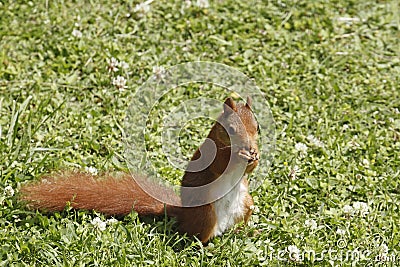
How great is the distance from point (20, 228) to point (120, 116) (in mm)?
1159

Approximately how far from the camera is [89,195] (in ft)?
11.8

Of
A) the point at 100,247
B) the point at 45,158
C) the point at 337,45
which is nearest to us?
the point at 100,247

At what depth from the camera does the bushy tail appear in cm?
357

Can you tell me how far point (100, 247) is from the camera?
346 centimetres

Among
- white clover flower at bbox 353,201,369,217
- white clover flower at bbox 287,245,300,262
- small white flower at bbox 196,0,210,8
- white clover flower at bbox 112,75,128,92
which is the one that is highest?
small white flower at bbox 196,0,210,8

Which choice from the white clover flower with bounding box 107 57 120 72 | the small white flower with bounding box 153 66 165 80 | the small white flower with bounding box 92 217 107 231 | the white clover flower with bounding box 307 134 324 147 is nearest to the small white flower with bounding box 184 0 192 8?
the small white flower with bounding box 153 66 165 80

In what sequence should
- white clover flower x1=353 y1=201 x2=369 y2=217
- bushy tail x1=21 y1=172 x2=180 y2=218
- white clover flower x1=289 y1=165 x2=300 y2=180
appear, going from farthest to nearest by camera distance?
1. white clover flower x1=289 y1=165 x2=300 y2=180
2. white clover flower x1=353 y1=201 x2=369 y2=217
3. bushy tail x1=21 y1=172 x2=180 y2=218

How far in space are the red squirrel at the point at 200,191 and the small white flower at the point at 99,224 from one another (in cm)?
8

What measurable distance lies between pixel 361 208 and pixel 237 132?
3.27ft

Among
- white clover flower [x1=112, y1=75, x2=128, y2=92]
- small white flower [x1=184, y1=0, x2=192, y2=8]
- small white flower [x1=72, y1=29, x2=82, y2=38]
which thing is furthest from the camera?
small white flower [x1=184, y1=0, x2=192, y2=8]

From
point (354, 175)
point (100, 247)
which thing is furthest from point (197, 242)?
Result: point (354, 175)

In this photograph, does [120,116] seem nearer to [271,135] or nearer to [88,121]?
[88,121]

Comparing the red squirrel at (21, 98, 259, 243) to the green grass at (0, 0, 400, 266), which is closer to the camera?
the red squirrel at (21, 98, 259, 243)

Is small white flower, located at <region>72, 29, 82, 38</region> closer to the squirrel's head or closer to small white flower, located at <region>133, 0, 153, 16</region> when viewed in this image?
small white flower, located at <region>133, 0, 153, 16</region>
